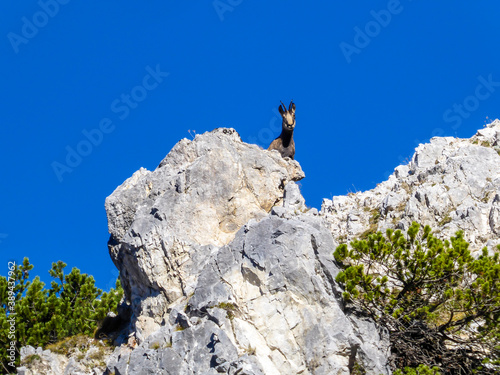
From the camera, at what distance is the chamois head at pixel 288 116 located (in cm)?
2819

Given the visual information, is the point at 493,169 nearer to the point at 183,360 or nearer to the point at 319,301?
the point at 319,301

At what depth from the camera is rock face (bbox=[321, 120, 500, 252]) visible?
2264 cm

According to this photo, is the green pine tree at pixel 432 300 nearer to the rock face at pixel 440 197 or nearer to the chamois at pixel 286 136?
the rock face at pixel 440 197

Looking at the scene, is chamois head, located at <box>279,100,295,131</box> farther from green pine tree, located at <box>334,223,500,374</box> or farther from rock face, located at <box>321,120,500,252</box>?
green pine tree, located at <box>334,223,500,374</box>

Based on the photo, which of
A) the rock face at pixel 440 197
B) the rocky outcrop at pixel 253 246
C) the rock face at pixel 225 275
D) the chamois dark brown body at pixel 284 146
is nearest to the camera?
the rock face at pixel 225 275

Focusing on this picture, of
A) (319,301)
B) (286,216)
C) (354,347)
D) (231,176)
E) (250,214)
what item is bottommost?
(354,347)

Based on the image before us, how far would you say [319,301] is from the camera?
60.5 ft

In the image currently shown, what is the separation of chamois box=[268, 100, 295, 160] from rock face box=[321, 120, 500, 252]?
331 cm

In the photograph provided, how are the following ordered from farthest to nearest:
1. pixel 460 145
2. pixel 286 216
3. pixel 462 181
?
pixel 460 145 → pixel 462 181 → pixel 286 216

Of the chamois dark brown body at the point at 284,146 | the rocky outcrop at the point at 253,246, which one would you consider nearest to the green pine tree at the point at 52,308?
the rocky outcrop at the point at 253,246

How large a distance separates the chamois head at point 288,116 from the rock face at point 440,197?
4096mm

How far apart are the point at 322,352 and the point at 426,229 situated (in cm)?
494

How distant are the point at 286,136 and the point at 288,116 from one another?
0.94 meters

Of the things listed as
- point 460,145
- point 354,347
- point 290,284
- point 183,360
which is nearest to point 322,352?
point 354,347
